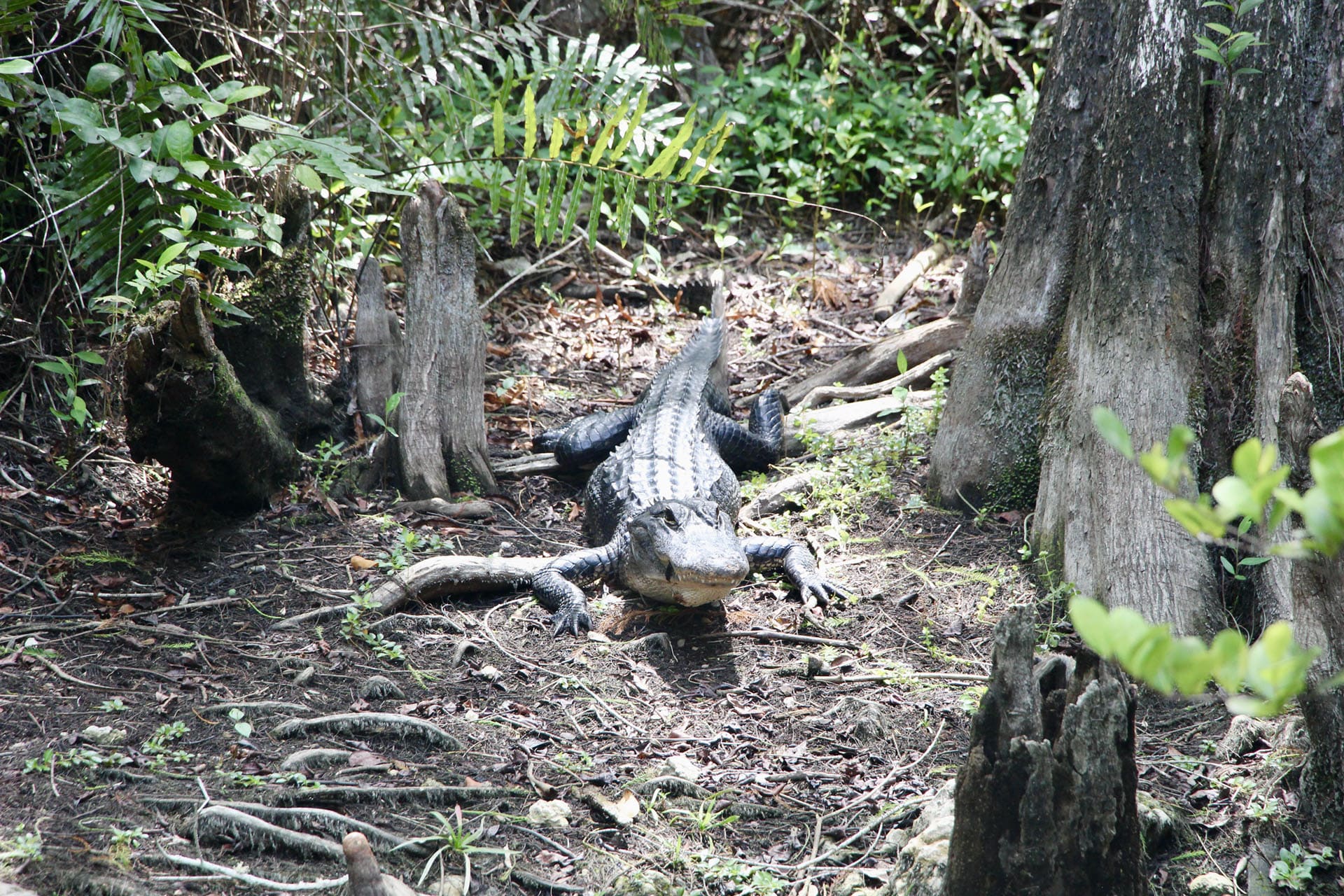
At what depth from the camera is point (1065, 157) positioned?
12.8 feet

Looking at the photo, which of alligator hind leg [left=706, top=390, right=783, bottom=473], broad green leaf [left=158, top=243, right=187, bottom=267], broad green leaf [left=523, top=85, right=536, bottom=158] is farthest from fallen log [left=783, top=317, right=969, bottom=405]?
broad green leaf [left=158, top=243, right=187, bottom=267]

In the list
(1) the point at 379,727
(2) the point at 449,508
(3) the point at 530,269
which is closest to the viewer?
(1) the point at 379,727

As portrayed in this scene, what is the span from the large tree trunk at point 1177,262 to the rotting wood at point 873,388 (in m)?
1.58

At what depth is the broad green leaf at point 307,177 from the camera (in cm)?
392

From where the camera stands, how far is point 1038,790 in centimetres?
206

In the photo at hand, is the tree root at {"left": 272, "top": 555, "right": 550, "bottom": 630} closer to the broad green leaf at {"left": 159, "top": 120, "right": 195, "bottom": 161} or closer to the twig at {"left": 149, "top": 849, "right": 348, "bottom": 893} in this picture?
the twig at {"left": 149, "top": 849, "right": 348, "bottom": 893}

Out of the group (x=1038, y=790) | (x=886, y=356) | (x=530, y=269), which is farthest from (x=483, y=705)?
(x=530, y=269)

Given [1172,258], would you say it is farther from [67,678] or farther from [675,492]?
[67,678]

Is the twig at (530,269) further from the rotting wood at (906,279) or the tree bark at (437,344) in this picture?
the rotting wood at (906,279)

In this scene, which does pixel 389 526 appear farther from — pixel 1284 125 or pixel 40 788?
pixel 1284 125

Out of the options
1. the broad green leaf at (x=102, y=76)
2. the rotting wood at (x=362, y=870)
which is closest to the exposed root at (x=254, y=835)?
the rotting wood at (x=362, y=870)

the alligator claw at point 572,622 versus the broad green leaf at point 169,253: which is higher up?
the broad green leaf at point 169,253

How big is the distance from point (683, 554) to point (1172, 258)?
2012mm

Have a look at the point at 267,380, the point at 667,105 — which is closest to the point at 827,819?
the point at 267,380
